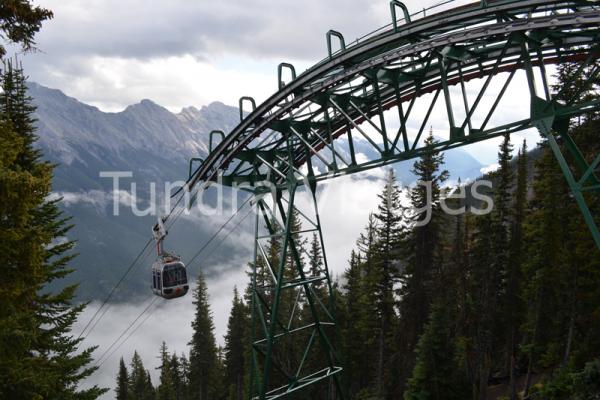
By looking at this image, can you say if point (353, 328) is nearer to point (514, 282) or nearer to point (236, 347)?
point (514, 282)

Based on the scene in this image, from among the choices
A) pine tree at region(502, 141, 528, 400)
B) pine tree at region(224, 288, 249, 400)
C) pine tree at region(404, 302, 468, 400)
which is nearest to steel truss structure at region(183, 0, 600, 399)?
pine tree at region(404, 302, 468, 400)

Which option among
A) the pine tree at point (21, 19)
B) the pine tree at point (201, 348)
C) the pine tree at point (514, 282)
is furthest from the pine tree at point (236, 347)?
the pine tree at point (21, 19)

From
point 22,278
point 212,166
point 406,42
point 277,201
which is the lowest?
point 22,278

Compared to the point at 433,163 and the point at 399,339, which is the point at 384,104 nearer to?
the point at 433,163

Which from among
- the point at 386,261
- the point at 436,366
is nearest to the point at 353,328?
the point at 386,261

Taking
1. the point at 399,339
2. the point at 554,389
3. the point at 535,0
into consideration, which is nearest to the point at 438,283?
the point at 399,339

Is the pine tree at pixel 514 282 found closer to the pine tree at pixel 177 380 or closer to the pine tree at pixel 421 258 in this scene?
the pine tree at pixel 421 258
